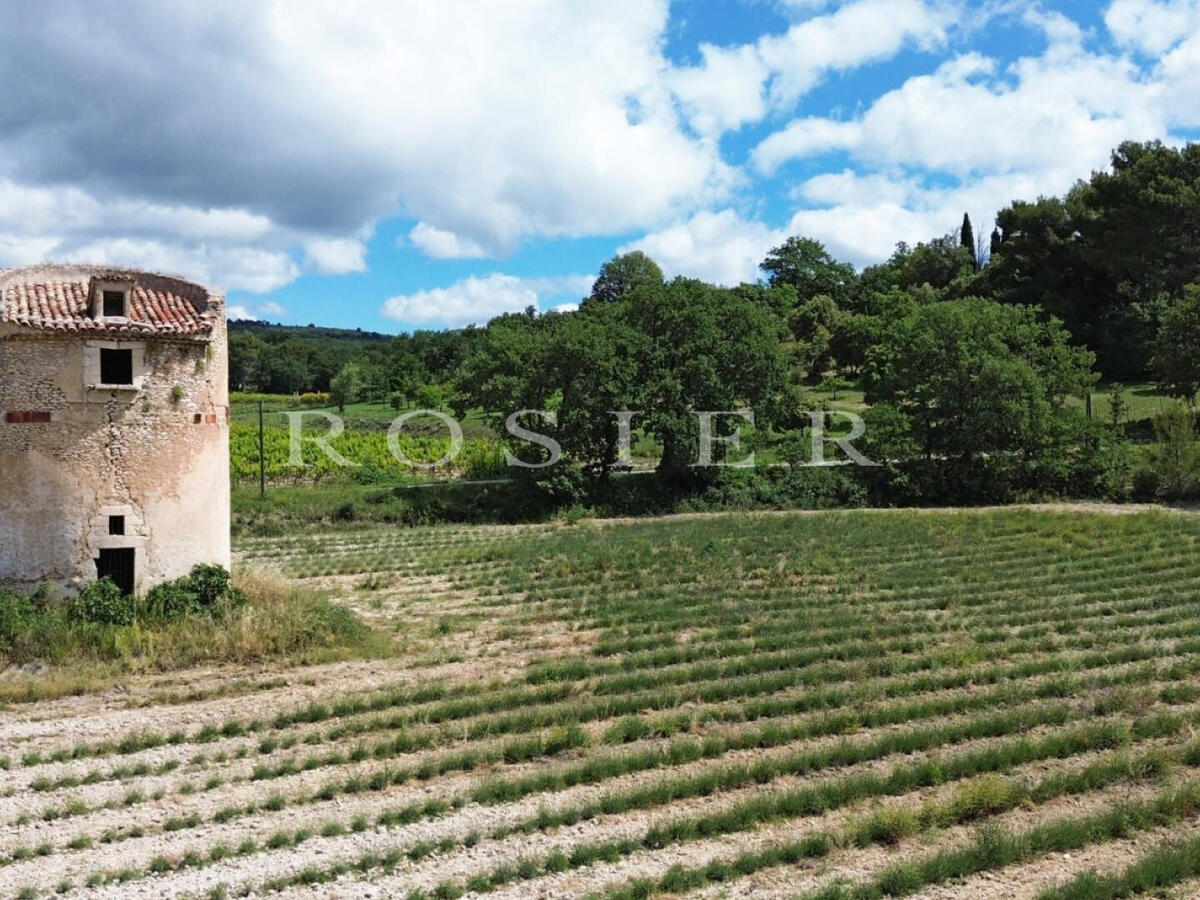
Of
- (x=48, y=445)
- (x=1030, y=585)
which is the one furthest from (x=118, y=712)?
(x=1030, y=585)

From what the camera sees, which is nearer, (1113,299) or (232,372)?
(1113,299)

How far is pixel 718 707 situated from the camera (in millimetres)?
14039

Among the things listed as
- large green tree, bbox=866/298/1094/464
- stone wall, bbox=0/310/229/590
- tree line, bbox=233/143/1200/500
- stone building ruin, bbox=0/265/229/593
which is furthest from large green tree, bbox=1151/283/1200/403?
stone wall, bbox=0/310/229/590

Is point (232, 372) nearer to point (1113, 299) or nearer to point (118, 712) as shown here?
point (1113, 299)

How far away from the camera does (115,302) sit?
59.9ft

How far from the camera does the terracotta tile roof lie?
57.0ft

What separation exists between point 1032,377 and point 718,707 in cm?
3027

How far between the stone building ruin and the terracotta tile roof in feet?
0.08

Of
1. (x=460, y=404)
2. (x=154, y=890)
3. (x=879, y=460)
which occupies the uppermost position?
(x=460, y=404)

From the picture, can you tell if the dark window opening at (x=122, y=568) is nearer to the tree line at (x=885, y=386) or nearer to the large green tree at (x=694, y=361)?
the tree line at (x=885, y=386)

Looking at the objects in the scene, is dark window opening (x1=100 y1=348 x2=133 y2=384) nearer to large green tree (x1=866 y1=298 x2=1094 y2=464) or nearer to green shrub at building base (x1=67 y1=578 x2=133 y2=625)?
green shrub at building base (x1=67 y1=578 x2=133 y2=625)

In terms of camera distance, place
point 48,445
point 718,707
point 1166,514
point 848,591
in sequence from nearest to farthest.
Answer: point 718,707 < point 48,445 < point 848,591 < point 1166,514

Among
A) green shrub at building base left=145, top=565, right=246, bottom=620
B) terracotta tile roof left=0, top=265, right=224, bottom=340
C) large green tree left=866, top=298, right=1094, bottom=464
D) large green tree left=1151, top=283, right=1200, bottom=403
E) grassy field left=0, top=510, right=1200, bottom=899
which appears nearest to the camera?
grassy field left=0, top=510, right=1200, bottom=899

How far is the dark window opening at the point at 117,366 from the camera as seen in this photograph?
17828mm
